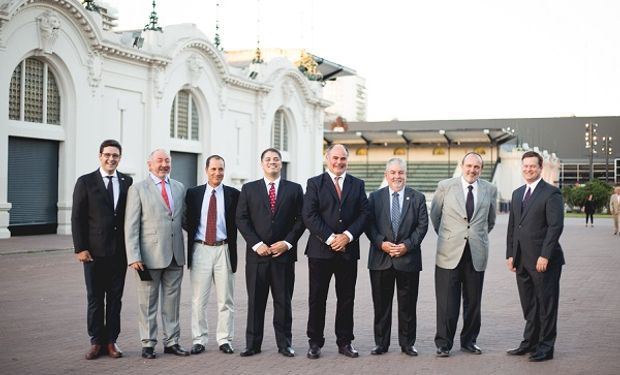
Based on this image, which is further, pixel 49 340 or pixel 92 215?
pixel 49 340

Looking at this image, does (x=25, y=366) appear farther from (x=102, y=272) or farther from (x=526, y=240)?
(x=526, y=240)

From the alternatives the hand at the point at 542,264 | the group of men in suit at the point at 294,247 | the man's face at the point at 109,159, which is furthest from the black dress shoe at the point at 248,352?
the hand at the point at 542,264

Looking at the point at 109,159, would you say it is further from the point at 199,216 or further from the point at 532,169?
the point at 532,169

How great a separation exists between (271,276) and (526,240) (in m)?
2.76

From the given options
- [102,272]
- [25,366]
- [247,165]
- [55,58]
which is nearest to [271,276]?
[102,272]

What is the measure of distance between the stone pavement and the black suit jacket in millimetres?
1150

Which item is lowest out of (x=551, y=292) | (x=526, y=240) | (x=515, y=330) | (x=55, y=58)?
(x=515, y=330)

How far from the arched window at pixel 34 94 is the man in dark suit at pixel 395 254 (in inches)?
773

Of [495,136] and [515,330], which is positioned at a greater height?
[495,136]

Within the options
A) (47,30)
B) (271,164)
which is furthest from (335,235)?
(47,30)

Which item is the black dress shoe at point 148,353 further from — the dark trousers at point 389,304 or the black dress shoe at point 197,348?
the dark trousers at point 389,304

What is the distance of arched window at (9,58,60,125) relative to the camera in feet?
82.6

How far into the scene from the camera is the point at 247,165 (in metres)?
39.0

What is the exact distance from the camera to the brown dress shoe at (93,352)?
8.02m
